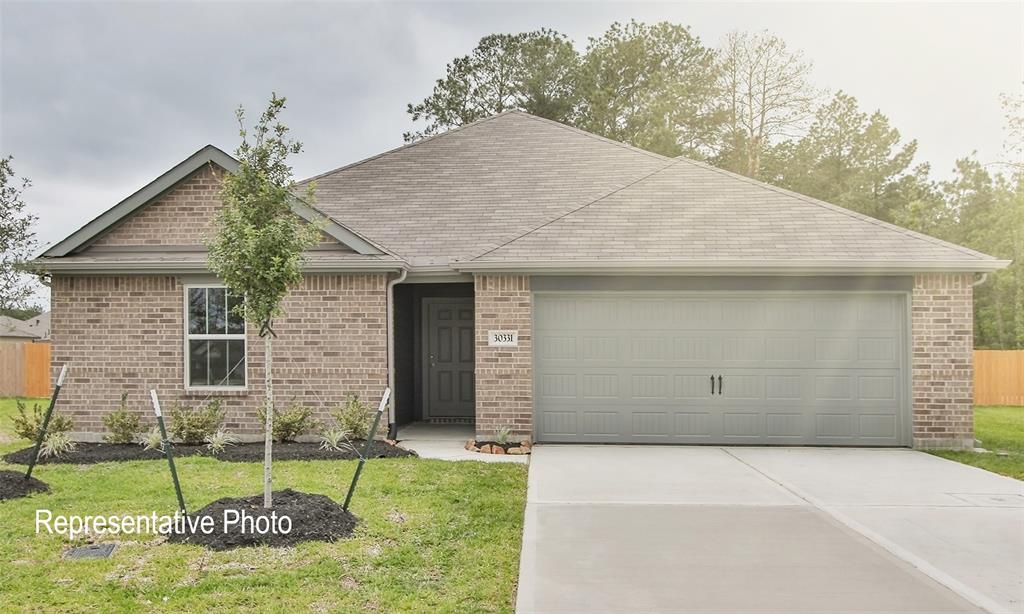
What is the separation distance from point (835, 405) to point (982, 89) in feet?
76.1

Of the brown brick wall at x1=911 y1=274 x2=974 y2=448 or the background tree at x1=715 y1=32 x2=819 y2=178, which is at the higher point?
the background tree at x1=715 y1=32 x2=819 y2=178

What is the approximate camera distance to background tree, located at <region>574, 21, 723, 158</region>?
29.4 m

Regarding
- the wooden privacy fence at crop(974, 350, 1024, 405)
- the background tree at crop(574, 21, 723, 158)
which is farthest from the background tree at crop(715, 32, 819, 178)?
the wooden privacy fence at crop(974, 350, 1024, 405)

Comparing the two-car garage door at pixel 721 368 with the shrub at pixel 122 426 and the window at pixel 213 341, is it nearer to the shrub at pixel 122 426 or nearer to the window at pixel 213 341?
the window at pixel 213 341

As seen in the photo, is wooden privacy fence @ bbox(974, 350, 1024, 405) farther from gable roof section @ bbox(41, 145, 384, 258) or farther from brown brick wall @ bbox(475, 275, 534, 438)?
gable roof section @ bbox(41, 145, 384, 258)

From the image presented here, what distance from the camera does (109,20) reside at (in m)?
14.4

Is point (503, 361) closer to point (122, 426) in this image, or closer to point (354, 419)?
point (354, 419)

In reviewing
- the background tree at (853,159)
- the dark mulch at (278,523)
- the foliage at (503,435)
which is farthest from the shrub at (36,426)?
the background tree at (853,159)

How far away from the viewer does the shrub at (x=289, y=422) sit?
10734 mm

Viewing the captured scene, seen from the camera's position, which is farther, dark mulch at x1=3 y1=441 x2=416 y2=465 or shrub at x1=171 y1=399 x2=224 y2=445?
shrub at x1=171 y1=399 x2=224 y2=445

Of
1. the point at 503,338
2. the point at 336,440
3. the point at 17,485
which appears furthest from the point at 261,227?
the point at 503,338

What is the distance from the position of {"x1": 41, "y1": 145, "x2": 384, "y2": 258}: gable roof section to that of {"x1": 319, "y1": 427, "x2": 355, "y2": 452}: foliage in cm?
270

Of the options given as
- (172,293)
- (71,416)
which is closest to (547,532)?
(172,293)

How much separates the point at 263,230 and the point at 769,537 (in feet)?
16.2
